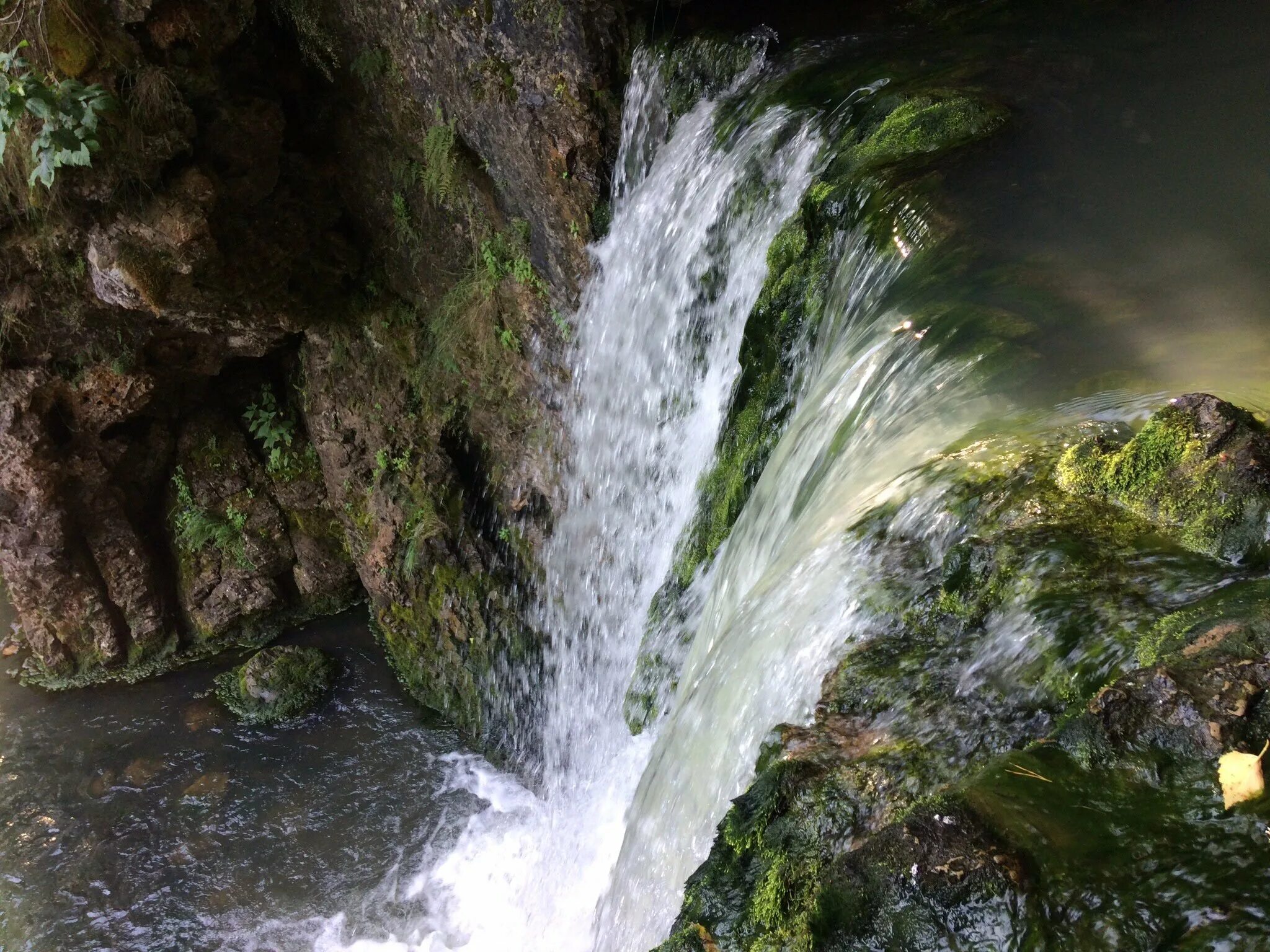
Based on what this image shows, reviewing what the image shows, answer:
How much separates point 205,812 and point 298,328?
3.33m

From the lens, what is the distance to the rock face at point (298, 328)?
5.05 meters

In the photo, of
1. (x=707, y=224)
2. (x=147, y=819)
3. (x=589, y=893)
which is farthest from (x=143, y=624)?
(x=707, y=224)

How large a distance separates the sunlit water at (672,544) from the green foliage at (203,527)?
101cm

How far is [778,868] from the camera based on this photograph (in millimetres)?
1679

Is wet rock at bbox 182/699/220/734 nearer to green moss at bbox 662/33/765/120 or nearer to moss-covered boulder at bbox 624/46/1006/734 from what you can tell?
moss-covered boulder at bbox 624/46/1006/734

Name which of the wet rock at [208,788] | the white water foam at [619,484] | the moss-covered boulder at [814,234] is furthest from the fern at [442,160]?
the wet rock at [208,788]

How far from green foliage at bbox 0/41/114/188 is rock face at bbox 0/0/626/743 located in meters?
0.12

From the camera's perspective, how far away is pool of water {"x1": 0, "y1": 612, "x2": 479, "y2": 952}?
210 inches

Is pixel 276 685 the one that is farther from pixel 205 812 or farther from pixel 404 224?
pixel 404 224

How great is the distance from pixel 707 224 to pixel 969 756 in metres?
2.91

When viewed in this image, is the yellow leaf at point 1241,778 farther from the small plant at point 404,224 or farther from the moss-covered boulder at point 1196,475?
Result: the small plant at point 404,224

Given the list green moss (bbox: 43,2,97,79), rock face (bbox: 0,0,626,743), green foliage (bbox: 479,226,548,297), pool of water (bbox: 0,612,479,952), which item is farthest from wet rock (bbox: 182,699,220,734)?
green moss (bbox: 43,2,97,79)

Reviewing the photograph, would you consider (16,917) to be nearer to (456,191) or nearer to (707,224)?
(456,191)

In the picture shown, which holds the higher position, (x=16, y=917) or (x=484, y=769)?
(x=484, y=769)
